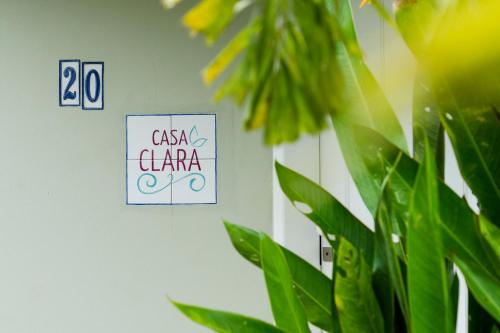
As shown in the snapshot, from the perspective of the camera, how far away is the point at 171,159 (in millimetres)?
2727

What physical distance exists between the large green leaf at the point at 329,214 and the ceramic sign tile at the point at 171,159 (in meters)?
1.78

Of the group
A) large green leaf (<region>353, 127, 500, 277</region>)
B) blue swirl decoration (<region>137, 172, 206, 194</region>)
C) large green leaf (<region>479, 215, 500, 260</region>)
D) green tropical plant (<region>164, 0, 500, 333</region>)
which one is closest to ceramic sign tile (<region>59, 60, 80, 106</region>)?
blue swirl decoration (<region>137, 172, 206, 194</region>)

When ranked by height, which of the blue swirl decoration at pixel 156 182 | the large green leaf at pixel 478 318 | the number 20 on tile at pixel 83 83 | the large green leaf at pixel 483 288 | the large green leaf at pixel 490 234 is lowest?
the large green leaf at pixel 478 318

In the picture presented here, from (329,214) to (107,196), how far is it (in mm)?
1906

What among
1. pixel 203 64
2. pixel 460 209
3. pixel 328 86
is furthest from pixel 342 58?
pixel 203 64

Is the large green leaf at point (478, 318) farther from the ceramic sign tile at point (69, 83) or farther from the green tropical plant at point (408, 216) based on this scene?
the ceramic sign tile at point (69, 83)

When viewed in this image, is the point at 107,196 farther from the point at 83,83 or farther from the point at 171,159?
the point at 83,83

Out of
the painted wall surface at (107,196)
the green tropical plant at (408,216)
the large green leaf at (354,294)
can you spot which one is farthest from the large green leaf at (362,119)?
the painted wall surface at (107,196)

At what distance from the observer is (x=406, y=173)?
83cm

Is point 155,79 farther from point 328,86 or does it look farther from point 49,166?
point 328,86

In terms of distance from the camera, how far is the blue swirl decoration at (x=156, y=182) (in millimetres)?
2717

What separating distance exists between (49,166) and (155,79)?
469 mm

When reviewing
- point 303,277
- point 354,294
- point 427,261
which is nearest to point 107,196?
point 303,277

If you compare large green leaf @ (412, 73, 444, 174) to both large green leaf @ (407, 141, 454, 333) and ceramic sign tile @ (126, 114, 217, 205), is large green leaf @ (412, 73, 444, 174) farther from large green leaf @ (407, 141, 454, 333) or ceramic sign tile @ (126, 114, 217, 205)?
ceramic sign tile @ (126, 114, 217, 205)
